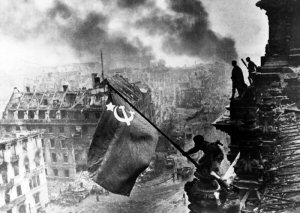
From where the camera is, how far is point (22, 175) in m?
37.0

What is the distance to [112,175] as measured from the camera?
6.95m

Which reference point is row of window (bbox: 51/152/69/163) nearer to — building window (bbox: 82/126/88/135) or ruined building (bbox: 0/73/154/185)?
ruined building (bbox: 0/73/154/185)

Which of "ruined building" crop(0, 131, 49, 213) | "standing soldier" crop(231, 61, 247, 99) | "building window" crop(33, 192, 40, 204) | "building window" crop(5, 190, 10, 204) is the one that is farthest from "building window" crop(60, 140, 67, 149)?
"standing soldier" crop(231, 61, 247, 99)

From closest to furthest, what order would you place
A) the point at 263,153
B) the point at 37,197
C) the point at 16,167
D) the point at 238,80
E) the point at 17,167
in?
the point at 263,153 < the point at 238,80 < the point at 16,167 < the point at 17,167 < the point at 37,197

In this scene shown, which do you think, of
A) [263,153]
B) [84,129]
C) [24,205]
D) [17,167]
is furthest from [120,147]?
[84,129]

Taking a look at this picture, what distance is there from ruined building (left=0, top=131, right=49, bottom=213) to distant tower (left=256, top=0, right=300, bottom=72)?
28.6 m

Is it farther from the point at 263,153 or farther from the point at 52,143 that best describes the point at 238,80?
the point at 52,143

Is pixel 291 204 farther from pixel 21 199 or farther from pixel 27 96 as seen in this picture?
pixel 27 96

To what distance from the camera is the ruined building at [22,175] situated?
34656 millimetres

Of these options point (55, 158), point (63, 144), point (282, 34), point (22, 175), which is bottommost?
point (22, 175)

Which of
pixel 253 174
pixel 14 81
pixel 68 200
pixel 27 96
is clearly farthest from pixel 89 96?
pixel 253 174

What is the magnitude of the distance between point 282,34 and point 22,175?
1233 inches

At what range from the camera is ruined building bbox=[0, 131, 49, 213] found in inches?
1364

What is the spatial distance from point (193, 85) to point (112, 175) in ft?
234
